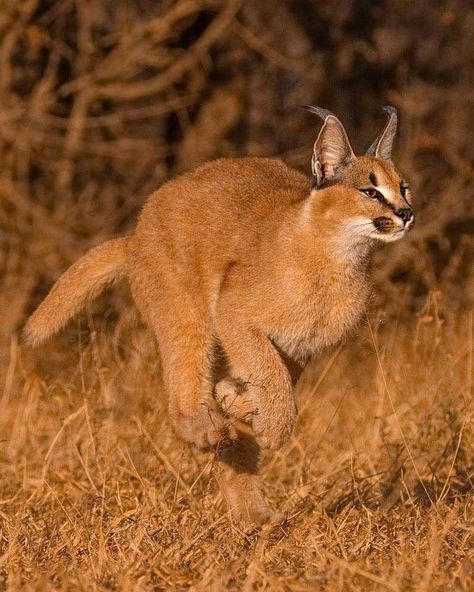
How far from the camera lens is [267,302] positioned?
562 cm

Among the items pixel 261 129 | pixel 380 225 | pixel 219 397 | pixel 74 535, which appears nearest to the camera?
pixel 74 535

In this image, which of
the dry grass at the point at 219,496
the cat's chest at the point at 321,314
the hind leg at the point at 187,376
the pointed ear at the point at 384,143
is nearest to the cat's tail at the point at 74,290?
the dry grass at the point at 219,496

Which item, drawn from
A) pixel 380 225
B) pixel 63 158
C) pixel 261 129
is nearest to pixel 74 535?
pixel 380 225

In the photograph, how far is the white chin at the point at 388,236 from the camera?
5379 millimetres

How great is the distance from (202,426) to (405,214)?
1.32 m

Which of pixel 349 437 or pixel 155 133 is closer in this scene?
pixel 349 437

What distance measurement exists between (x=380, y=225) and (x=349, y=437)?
167 centimetres

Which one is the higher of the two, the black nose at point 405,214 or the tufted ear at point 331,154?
the tufted ear at point 331,154

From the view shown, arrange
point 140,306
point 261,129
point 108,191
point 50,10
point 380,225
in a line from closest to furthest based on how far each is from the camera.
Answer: point 380,225 < point 140,306 < point 50,10 < point 108,191 < point 261,129

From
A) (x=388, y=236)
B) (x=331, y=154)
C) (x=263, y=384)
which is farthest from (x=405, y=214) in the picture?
(x=263, y=384)

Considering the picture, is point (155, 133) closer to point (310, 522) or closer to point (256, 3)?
point (256, 3)

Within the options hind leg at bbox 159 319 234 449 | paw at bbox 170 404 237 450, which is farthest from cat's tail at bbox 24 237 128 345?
paw at bbox 170 404 237 450

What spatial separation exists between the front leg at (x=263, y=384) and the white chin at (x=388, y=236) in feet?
2.21

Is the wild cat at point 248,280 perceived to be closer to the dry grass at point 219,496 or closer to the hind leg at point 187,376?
the hind leg at point 187,376
